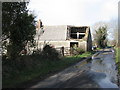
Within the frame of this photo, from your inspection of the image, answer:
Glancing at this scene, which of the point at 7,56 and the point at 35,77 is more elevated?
the point at 7,56

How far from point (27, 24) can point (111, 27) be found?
84.2m

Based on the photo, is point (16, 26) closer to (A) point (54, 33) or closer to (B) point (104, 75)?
(B) point (104, 75)

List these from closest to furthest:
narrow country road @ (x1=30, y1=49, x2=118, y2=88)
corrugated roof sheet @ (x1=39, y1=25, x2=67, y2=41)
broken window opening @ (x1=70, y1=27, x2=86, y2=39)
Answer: narrow country road @ (x1=30, y1=49, x2=118, y2=88)
corrugated roof sheet @ (x1=39, y1=25, x2=67, y2=41)
broken window opening @ (x1=70, y1=27, x2=86, y2=39)

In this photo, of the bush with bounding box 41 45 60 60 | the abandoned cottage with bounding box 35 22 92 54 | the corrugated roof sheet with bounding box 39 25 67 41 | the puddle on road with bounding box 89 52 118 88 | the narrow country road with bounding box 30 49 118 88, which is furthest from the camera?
the corrugated roof sheet with bounding box 39 25 67 41

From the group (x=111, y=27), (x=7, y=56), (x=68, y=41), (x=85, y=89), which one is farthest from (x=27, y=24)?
(x=111, y=27)

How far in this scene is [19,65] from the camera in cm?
1403

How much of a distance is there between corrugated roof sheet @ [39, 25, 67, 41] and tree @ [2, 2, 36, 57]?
2550 cm

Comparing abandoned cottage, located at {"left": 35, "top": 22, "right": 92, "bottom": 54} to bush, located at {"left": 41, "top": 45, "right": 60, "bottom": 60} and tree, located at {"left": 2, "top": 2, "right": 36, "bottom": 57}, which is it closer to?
bush, located at {"left": 41, "top": 45, "right": 60, "bottom": 60}

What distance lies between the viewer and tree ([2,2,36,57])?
14.0 m

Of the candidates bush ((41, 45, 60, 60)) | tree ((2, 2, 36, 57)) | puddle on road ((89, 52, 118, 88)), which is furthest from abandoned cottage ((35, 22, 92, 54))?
tree ((2, 2, 36, 57))

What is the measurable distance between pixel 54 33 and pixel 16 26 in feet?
95.5

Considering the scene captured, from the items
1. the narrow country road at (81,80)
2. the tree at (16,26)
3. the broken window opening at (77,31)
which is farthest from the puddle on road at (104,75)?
the broken window opening at (77,31)

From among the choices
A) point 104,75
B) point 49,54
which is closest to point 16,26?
point 49,54

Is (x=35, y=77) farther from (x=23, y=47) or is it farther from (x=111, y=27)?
(x=111, y=27)
